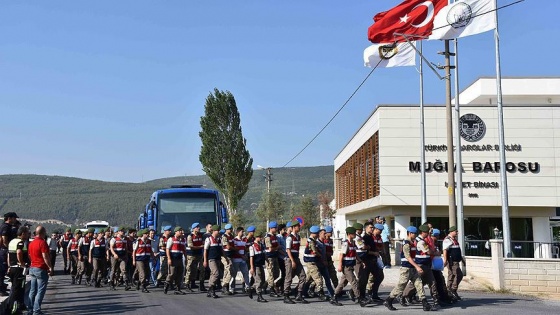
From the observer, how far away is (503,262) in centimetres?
1838

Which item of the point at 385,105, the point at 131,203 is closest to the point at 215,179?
the point at 385,105

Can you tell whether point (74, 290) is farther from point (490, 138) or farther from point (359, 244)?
point (490, 138)

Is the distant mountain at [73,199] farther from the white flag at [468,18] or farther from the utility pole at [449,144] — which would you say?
the white flag at [468,18]

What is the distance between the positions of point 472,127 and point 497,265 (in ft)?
58.4

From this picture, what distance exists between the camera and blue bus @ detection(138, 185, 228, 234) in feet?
75.5

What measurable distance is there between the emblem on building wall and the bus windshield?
1719cm

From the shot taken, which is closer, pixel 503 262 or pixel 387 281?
pixel 503 262

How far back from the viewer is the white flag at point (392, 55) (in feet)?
77.6

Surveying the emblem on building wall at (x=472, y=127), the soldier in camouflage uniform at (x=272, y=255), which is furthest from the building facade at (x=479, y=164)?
the soldier in camouflage uniform at (x=272, y=255)

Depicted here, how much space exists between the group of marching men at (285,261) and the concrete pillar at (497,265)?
3.80 metres

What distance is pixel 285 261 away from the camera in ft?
50.0

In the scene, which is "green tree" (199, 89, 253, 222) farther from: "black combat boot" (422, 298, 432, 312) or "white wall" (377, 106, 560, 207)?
"black combat boot" (422, 298, 432, 312)

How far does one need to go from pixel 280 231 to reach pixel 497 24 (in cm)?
988

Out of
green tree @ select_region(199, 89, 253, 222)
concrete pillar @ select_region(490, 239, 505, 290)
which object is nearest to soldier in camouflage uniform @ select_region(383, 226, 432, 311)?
→ concrete pillar @ select_region(490, 239, 505, 290)
